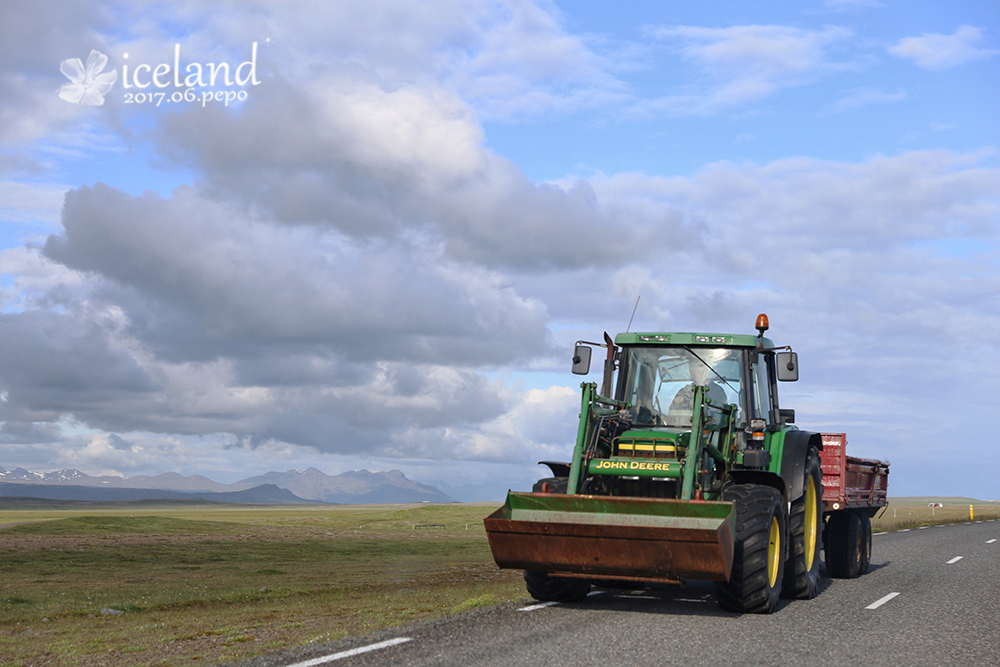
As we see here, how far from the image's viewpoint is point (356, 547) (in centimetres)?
3544

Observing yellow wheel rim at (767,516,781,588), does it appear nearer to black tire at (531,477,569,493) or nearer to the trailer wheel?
black tire at (531,477,569,493)

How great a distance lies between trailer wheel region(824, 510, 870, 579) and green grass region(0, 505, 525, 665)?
218 inches

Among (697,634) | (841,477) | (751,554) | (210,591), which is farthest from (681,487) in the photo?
(210,591)

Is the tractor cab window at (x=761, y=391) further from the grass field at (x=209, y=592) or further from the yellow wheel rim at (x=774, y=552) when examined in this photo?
the grass field at (x=209, y=592)

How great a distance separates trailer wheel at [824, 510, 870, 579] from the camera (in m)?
16.4

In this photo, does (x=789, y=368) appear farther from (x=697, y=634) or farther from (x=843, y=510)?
(x=697, y=634)

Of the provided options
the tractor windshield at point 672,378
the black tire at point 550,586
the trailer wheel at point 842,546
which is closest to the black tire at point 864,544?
the trailer wheel at point 842,546

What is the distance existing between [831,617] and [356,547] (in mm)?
26368

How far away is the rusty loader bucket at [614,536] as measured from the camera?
10.2m

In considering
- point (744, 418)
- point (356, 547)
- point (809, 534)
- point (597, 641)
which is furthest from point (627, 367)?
point (356, 547)

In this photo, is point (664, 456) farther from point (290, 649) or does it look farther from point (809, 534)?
point (290, 649)

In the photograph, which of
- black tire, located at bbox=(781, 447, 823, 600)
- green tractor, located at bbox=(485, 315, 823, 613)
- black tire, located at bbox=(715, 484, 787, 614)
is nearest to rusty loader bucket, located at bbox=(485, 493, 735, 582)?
green tractor, located at bbox=(485, 315, 823, 613)

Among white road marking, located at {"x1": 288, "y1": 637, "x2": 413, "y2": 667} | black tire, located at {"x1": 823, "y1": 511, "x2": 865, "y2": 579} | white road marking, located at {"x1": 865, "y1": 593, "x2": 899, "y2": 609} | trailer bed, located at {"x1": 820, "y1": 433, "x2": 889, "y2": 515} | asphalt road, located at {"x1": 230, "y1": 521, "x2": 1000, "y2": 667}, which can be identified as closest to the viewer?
white road marking, located at {"x1": 288, "y1": 637, "x2": 413, "y2": 667}

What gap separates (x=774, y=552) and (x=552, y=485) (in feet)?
9.68
